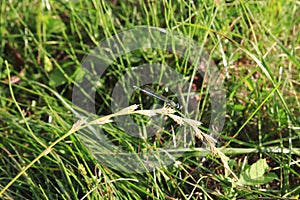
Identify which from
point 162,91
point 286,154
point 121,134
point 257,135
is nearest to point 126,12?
point 162,91

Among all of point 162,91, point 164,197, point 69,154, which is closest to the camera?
point 164,197

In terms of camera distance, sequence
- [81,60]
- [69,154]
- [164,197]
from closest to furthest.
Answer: [164,197] < [69,154] < [81,60]

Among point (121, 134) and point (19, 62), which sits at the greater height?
point (19, 62)

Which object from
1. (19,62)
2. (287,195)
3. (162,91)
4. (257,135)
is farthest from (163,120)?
(19,62)

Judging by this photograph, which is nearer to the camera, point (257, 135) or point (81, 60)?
point (257, 135)

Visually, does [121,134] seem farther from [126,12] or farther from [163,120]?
[126,12]

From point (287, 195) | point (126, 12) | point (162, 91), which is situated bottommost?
point (287, 195)
